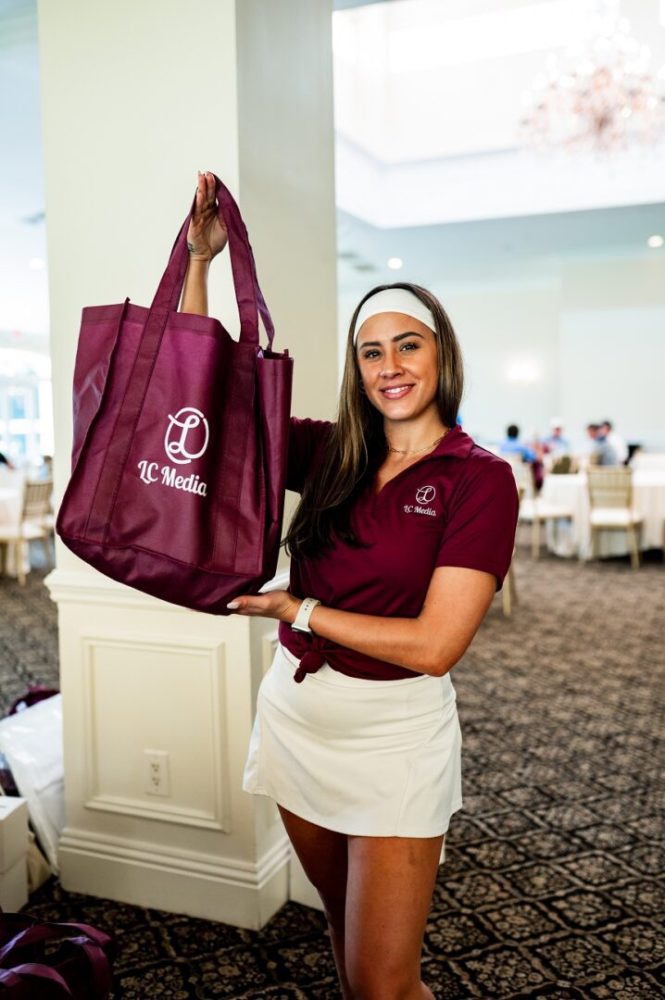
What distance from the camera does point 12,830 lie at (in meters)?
2.34

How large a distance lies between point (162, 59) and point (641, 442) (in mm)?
11498

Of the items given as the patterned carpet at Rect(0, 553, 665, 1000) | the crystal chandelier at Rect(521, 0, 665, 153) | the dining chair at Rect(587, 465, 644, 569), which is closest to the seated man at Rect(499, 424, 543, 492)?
the dining chair at Rect(587, 465, 644, 569)

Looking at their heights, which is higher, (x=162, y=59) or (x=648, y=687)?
(x=162, y=59)

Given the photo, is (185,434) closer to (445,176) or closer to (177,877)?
(177,877)

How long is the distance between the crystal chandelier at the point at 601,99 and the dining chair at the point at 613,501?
9.79ft

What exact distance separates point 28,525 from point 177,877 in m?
5.93

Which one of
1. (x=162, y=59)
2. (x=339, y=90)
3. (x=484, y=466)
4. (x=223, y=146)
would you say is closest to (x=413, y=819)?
(x=484, y=466)

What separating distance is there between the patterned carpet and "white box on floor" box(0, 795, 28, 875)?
18cm

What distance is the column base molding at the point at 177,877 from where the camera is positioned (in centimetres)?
232

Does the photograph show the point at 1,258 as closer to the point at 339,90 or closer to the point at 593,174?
the point at 339,90

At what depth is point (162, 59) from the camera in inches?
86.5

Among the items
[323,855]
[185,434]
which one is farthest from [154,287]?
[323,855]

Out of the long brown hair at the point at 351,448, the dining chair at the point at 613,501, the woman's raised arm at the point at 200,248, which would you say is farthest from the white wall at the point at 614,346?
the woman's raised arm at the point at 200,248

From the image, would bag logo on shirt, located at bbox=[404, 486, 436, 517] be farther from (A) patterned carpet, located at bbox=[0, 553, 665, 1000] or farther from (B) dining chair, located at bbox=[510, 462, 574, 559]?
(B) dining chair, located at bbox=[510, 462, 574, 559]
